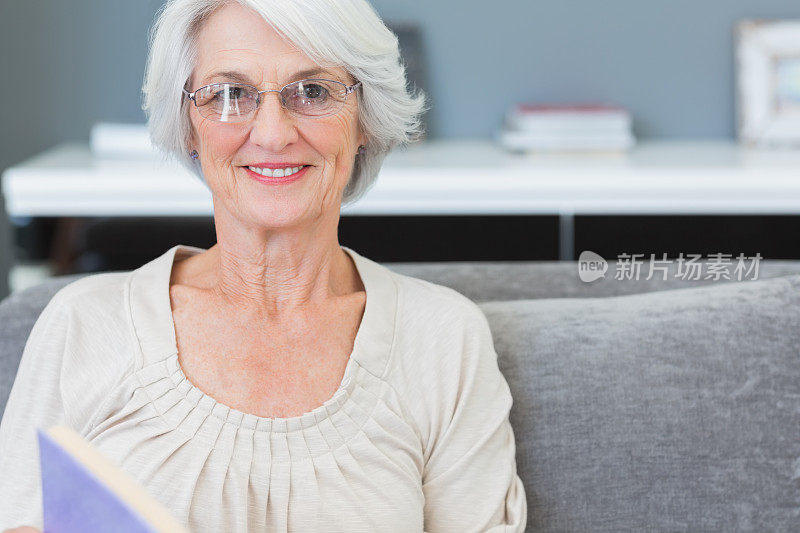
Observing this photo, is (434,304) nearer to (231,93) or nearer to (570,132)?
(231,93)

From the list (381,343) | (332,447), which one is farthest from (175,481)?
(381,343)

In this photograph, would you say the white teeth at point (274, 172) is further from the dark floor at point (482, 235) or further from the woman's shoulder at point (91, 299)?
the dark floor at point (482, 235)

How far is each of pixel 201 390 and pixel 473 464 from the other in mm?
357

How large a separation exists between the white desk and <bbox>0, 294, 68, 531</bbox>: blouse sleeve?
1066 mm

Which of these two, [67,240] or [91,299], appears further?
[67,240]

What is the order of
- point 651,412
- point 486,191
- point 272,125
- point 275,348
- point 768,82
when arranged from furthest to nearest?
point 768,82
point 486,191
point 651,412
point 275,348
point 272,125

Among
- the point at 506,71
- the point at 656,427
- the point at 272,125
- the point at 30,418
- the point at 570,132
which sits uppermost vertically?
the point at 272,125

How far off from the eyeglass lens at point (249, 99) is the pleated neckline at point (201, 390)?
25 centimetres

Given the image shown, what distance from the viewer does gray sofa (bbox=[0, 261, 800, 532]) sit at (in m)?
1.47

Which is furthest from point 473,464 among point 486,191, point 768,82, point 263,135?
point 768,82

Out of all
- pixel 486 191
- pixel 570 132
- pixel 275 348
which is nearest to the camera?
pixel 275 348

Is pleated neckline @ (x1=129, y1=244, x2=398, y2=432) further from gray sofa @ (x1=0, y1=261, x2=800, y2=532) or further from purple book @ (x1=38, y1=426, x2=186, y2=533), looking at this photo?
purple book @ (x1=38, y1=426, x2=186, y2=533)

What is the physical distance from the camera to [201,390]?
1.33 meters

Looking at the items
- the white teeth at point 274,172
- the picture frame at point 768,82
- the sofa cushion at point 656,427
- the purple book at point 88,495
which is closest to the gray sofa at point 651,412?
the sofa cushion at point 656,427
